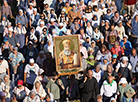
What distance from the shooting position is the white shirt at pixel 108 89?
18.8 meters

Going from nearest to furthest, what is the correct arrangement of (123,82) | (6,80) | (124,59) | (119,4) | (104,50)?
(123,82)
(6,80)
(124,59)
(104,50)
(119,4)

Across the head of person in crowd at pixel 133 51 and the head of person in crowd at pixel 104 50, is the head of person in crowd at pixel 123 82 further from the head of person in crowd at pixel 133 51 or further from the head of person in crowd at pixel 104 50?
the head of person in crowd at pixel 104 50

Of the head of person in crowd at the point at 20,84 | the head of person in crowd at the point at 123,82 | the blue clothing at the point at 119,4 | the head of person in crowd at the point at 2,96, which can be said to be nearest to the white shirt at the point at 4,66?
the head of person in crowd at the point at 20,84

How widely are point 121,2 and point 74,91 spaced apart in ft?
25.9

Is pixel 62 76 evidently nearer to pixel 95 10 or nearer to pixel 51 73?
pixel 51 73

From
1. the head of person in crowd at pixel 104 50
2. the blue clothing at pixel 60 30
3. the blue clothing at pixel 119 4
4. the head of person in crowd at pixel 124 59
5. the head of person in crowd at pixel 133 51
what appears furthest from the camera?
the blue clothing at pixel 119 4

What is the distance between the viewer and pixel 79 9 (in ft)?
79.2

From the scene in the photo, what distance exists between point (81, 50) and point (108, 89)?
2918 mm

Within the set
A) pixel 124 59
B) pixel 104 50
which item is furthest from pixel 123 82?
pixel 104 50

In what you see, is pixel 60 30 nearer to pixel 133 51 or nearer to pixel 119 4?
pixel 133 51

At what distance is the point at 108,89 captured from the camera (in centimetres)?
1883

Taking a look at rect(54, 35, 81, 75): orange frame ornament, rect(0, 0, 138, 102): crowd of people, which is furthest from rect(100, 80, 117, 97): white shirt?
rect(54, 35, 81, 75): orange frame ornament

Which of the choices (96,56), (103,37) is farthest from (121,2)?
(96,56)

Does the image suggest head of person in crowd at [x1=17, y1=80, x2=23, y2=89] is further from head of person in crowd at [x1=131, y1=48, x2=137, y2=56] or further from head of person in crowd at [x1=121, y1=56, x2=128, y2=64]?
head of person in crowd at [x1=131, y1=48, x2=137, y2=56]
